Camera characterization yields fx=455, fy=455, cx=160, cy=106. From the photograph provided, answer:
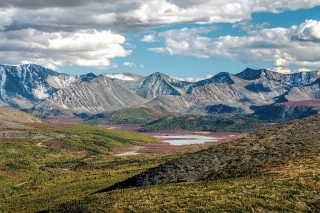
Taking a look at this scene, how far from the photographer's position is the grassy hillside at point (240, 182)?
65.0 metres

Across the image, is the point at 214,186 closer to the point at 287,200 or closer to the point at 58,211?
the point at 287,200

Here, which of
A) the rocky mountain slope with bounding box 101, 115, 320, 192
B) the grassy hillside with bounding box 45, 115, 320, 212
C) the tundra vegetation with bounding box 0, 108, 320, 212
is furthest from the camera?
the rocky mountain slope with bounding box 101, 115, 320, 192

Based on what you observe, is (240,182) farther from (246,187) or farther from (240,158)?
(240,158)

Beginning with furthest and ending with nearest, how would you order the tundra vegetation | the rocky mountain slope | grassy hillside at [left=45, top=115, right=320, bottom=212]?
the rocky mountain slope, grassy hillside at [left=45, top=115, right=320, bottom=212], the tundra vegetation

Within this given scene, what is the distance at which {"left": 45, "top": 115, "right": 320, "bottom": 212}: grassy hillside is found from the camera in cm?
6500

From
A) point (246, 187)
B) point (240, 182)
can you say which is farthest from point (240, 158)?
point (246, 187)

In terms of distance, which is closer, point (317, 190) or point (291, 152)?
point (317, 190)

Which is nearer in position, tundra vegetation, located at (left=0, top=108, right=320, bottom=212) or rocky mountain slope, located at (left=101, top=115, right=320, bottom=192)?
tundra vegetation, located at (left=0, top=108, right=320, bottom=212)

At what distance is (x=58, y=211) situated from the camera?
2719 inches

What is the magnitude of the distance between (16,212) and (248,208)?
60134mm

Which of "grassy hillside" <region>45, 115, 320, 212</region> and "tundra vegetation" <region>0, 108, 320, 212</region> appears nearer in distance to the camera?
"tundra vegetation" <region>0, 108, 320, 212</region>

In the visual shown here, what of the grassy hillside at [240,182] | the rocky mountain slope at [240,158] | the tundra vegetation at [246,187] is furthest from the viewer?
the rocky mountain slope at [240,158]

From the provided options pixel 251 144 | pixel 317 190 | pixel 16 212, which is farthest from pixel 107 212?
pixel 251 144

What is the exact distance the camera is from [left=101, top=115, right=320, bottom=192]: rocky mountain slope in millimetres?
94438
